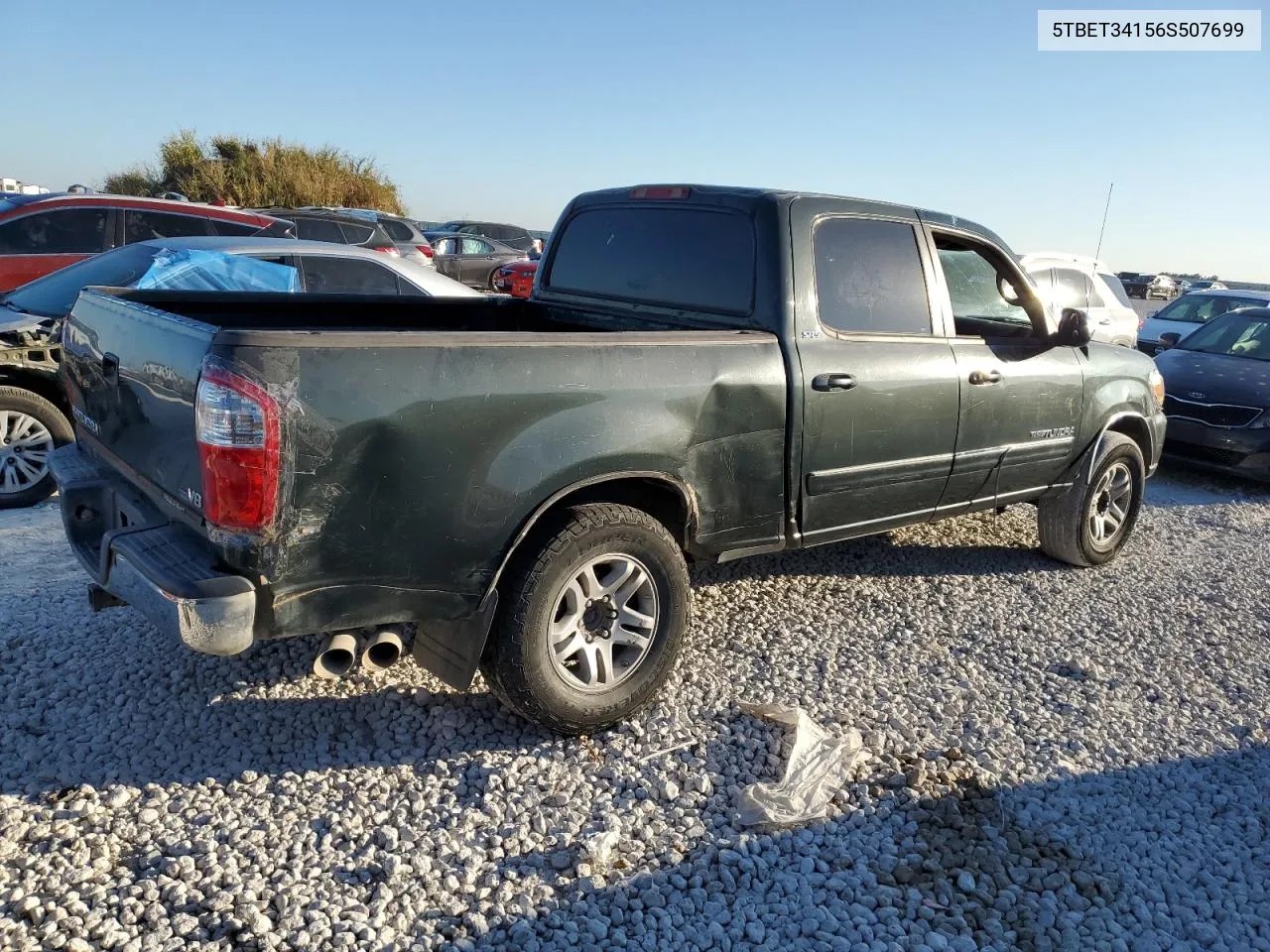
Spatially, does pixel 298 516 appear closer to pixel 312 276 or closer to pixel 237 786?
pixel 237 786

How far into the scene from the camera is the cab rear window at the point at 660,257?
3963 mm

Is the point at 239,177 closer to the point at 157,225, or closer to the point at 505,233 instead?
the point at 505,233

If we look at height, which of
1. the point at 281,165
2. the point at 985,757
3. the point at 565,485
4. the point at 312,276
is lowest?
the point at 985,757

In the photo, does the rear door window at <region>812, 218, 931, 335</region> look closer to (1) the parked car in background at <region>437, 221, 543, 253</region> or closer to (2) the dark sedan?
(2) the dark sedan

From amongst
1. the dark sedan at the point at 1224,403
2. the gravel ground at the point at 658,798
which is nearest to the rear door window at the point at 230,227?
the gravel ground at the point at 658,798

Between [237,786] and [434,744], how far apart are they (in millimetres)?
649

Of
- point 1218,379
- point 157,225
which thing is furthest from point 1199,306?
point 157,225

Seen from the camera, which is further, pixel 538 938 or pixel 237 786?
pixel 237 786

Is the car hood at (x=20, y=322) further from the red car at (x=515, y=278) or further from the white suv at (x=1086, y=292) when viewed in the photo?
the red car at (x=515, y=278)

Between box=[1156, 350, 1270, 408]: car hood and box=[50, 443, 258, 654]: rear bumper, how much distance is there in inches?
332

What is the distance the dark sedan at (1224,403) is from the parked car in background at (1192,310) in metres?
4.49

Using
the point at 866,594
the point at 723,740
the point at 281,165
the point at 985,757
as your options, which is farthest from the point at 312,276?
the point at 281,165

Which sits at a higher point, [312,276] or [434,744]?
[312,276]

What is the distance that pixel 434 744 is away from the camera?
3.37 m
